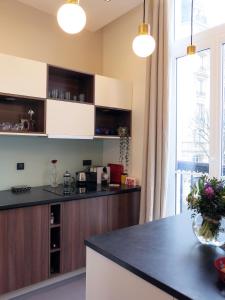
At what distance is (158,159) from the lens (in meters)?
2.67

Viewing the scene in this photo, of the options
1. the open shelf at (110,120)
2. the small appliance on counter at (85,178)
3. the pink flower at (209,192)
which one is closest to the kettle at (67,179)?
the small appliance on counter at (85,178)

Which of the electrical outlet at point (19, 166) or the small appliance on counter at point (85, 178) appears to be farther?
the small appliance on counter at point (85, 178)

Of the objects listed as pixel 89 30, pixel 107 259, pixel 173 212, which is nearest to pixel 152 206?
pixel 173 212

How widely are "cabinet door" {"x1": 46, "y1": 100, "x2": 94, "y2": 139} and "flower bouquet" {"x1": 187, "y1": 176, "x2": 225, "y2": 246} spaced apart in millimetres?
1660

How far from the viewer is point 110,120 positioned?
139 inches

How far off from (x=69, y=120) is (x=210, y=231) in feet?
6.07

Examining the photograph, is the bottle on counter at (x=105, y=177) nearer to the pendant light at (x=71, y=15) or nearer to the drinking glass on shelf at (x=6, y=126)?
the drinking glass on shelf at (x=6, y=126)

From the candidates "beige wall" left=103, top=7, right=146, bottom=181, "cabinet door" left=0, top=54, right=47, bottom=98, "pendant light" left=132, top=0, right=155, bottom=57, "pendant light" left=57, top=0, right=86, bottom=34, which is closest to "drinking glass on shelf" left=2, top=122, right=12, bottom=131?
"cabinet door" left=0, top=54, right=47, bottom=98

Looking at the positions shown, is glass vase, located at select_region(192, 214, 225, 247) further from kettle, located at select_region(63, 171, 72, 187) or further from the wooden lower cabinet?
kettle, located at select_region(63, 171, 72, 187)

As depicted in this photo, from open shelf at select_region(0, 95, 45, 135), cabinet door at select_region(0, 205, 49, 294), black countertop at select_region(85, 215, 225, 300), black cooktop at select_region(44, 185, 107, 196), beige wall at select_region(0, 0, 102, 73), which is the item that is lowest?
cabinet door at select_region(0, 205, 49, 294)

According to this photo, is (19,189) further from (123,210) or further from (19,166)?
(123,210)

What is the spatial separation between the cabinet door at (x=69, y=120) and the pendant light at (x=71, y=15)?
1.30 meters

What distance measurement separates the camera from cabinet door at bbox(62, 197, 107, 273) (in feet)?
8.07

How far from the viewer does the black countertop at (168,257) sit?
0.94 metres
